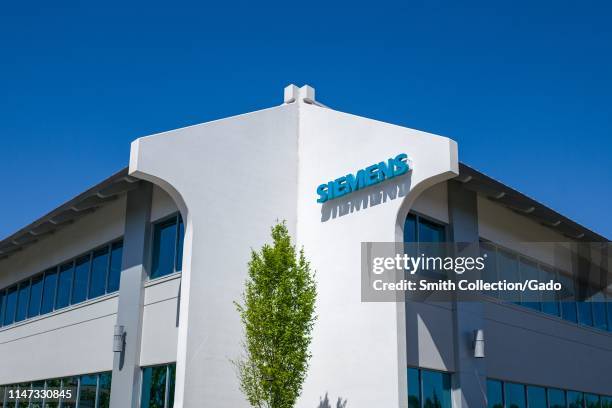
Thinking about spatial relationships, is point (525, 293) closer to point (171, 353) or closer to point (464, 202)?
point (464, 202)

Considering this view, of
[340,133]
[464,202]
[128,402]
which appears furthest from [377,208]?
[128,402]

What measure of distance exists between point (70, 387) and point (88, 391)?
124 cm

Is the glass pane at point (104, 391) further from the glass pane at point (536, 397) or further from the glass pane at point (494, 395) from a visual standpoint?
the glass pane at point (536, 397)

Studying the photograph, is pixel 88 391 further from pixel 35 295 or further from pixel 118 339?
pixel 35 295

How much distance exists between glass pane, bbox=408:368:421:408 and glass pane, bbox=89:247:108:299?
27.5ft

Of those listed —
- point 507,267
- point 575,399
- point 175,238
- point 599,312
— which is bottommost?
point 575,399

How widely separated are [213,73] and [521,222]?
33.3 ft

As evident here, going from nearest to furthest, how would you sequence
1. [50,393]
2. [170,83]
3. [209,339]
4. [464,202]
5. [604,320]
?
[209,339] → [170,83] → [464,202] → [50,393] → [604,320]

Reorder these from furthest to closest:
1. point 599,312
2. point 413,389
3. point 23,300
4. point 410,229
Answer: point 23,300 < point 599,312 < point 410,229 < point 413,389

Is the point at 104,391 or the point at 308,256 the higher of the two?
the point at 308,256

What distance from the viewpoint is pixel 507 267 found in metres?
20.7

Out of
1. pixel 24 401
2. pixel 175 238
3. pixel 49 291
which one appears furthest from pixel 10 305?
pixel 175 238

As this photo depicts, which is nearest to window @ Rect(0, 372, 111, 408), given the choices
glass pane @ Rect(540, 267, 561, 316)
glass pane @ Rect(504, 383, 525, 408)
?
glass pane @ Rect(504, 383, 525, 408)

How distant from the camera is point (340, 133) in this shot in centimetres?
1752
